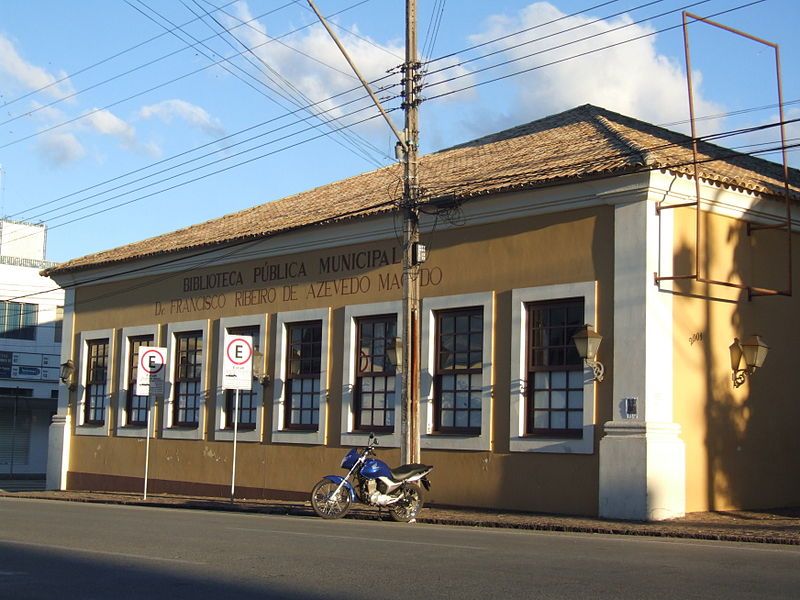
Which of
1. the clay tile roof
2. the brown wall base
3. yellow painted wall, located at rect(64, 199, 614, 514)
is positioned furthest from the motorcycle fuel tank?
the brown wall base

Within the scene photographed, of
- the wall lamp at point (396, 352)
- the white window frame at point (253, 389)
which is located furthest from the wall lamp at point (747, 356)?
Result: the white window frame at point (253, 389)

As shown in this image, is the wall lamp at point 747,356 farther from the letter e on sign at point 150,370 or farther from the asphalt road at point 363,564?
the letter e on sign at point 150,370

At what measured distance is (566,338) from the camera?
18359mm

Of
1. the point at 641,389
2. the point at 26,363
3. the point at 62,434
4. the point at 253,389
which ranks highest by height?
the point at 26,363

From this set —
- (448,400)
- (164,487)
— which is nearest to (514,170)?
(448,400)

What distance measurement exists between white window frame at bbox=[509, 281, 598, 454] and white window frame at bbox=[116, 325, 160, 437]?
443 inches

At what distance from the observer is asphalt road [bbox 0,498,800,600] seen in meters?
8.69

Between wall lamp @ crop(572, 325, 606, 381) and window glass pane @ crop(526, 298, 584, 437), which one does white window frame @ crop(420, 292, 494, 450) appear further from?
wall lamp @ crop(572, 325, 606, 381)

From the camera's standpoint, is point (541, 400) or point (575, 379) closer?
point (575, 379)

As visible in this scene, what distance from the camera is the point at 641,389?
55.5ft

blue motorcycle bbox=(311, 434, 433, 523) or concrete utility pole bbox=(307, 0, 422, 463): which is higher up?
concrete utility pole bbox=(307, 0, 422, 463)

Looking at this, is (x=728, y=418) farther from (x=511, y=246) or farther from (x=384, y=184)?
(x=384, y=184)

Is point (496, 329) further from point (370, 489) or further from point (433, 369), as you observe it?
point (370, 489)

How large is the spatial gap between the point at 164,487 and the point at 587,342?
1262cm
